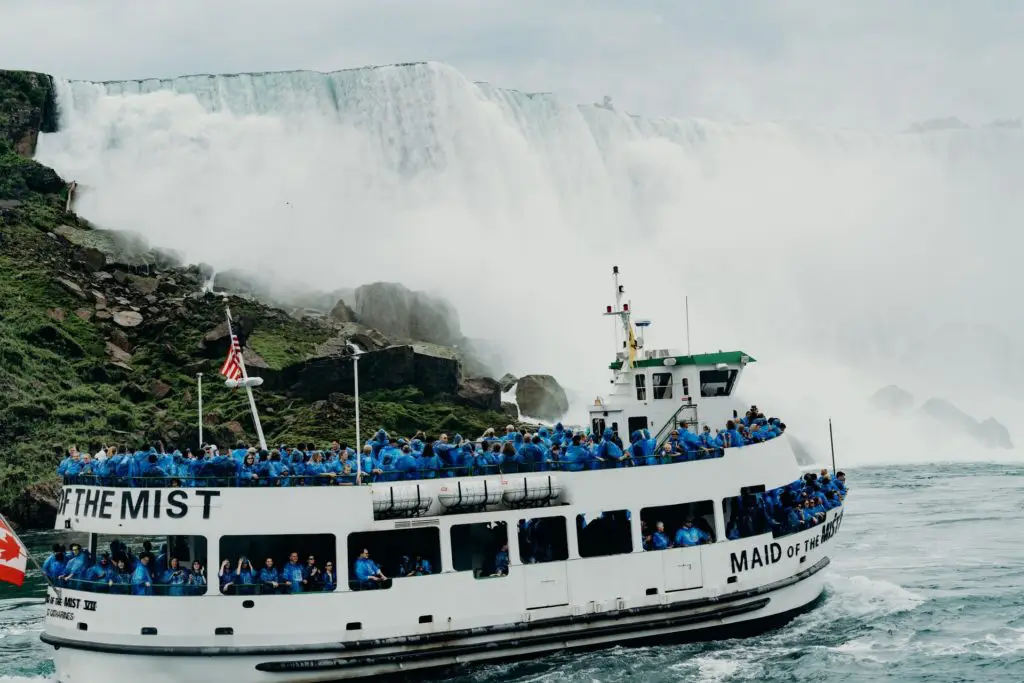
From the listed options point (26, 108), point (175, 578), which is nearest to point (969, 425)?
point (175, 578)

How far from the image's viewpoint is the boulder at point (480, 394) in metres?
62.2

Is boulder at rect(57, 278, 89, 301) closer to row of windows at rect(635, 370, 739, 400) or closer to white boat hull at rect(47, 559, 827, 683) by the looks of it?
row of windows at rect(635, 370, 739, 400)

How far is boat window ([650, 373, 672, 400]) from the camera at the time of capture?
2453cm

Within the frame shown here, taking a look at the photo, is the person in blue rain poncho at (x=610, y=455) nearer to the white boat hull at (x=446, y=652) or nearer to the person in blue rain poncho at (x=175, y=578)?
the white boat hull at (x=446, y=652)

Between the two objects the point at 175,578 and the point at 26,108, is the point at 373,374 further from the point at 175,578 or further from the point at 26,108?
the point at 175,578

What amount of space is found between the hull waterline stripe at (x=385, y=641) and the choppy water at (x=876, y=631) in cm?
68

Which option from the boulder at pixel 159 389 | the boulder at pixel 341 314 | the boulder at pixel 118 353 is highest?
the boulder at pixel 341 314

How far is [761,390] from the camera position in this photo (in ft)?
246

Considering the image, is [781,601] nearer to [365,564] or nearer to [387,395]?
[365,564]

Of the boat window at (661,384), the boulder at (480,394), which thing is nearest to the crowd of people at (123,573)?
the boat window at (661,384)

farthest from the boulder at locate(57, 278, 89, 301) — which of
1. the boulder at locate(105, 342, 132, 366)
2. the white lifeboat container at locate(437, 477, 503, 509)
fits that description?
the white lifeboat container at locate(437, 477, 503, 509)

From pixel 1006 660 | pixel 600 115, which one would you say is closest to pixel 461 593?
pixel 1006 660

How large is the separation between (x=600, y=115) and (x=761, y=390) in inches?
1113

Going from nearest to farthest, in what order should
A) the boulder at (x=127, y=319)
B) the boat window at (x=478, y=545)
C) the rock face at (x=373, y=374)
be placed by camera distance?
the boat window at (x=478, y=545), the rock face at (x=373, y=374), the boulder at (x=127, y=319)
